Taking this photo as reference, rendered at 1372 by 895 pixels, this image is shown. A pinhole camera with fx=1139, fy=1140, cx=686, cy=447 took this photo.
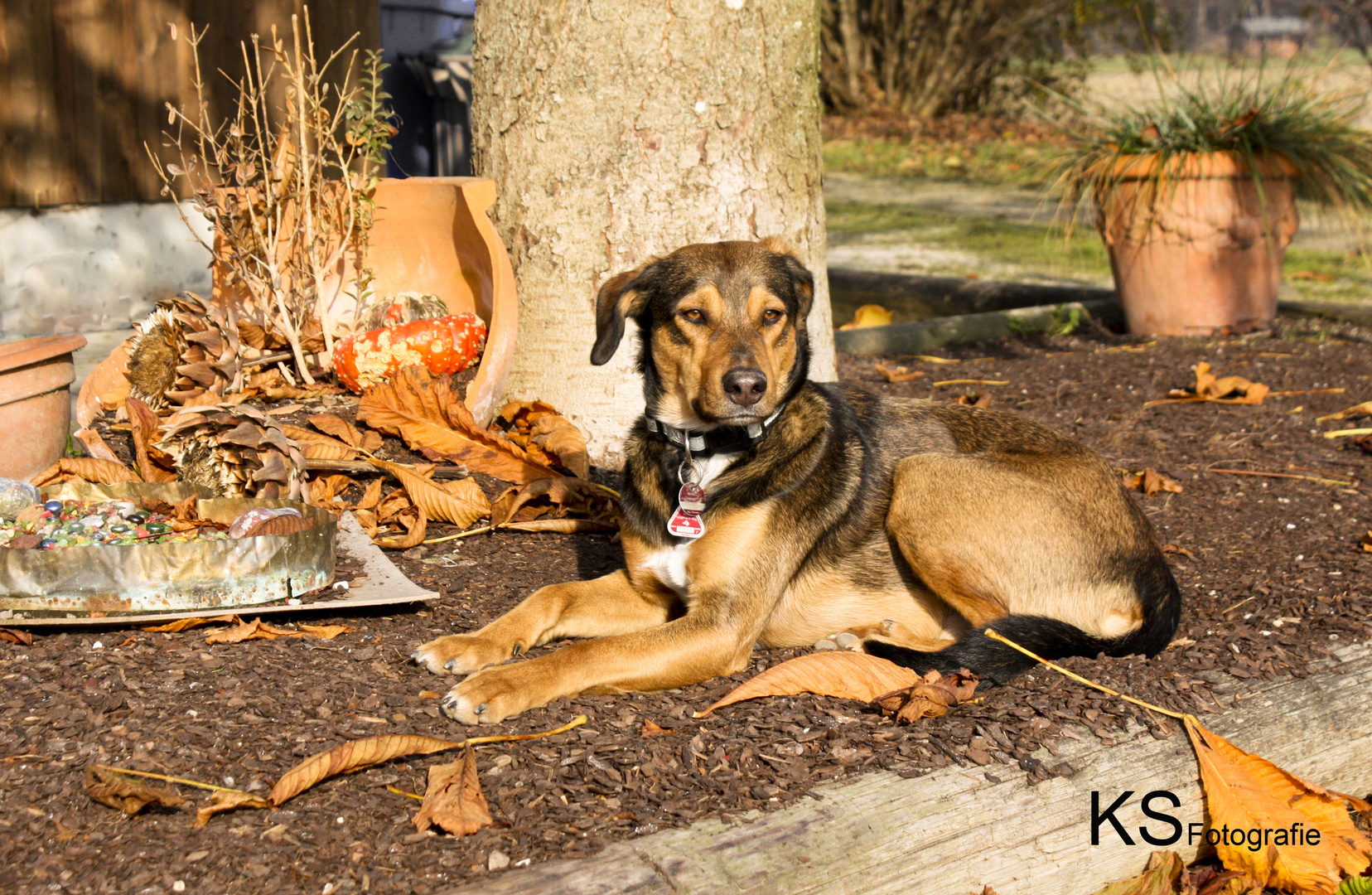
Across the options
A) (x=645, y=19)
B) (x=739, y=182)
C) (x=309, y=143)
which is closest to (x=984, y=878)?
(x=739, y=182)

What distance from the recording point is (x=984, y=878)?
2.56 metres

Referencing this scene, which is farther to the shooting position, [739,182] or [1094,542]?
[739,182]

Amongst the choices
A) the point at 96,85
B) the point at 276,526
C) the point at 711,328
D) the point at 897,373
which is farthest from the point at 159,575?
the point at 96,85

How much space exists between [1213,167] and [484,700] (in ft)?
22.6

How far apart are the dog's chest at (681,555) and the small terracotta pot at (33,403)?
240 centimetres

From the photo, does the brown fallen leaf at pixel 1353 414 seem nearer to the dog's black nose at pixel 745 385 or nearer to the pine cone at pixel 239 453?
the dog's black nose at pixel 745 385

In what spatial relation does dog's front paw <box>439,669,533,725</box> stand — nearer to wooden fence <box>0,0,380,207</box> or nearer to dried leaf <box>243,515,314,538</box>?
dried leaf <box>243,515,314,538</box>

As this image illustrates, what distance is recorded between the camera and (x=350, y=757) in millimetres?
2539

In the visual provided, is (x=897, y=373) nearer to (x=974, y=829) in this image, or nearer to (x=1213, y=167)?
(x=1213, y=167)

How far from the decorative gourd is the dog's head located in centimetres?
148

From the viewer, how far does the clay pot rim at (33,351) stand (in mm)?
4070

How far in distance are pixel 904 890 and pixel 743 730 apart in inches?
23.7

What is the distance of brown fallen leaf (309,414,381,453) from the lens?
179 inches

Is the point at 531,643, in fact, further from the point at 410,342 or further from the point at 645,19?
the point at 645,19
